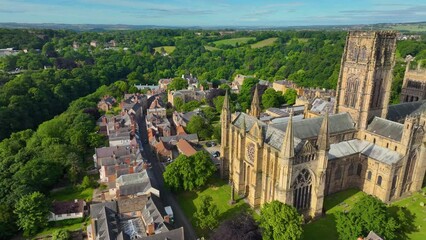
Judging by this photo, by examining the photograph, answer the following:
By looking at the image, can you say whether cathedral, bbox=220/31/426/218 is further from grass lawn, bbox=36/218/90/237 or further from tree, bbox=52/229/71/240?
tree, bbox=52/229/71/240

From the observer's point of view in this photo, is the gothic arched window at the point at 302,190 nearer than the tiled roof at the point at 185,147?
Yes

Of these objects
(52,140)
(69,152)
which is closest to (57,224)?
(69,152)

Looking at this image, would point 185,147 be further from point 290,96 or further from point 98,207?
point 290,96

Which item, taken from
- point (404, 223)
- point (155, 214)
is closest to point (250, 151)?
point (155, 214)

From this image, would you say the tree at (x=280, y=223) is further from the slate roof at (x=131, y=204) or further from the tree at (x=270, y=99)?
the tree at (x=270, y=99)

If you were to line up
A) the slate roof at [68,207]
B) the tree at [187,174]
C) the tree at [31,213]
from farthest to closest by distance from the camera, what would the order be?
the tree at [187,174], the slate roof at [68,207], the tree at [31,213]

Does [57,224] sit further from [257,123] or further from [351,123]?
[351,123]

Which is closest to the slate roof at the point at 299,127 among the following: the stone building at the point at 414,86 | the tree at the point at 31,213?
the tree at the point at 31,213
